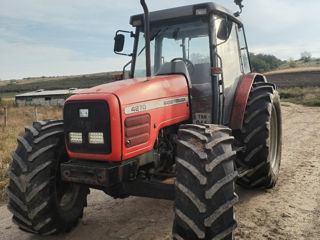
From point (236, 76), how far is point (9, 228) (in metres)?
3.64

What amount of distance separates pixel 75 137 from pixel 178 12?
2.13 m

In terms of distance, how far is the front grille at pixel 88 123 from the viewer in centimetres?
309

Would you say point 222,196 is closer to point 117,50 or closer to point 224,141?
point 224,141

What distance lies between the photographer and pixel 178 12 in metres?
4.29

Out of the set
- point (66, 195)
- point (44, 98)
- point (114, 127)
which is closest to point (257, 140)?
point (114, 127)

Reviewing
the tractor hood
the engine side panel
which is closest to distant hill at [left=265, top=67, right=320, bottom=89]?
the tractor hood

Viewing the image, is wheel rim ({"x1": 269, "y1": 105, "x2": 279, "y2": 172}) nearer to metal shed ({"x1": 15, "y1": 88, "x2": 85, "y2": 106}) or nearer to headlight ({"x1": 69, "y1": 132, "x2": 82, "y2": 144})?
headlight ({"x1": 69, "y1": 132, "x2": 82, "y2": 144})

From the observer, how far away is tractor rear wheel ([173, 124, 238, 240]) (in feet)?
9.05

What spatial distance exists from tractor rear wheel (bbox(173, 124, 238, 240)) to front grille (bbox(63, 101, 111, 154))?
0.70m

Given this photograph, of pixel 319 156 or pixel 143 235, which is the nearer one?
pixel 143 235

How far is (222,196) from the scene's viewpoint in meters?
2.84

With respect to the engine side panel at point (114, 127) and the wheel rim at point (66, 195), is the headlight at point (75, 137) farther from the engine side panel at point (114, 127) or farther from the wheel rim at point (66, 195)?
the wheel rim at point (66, 195)

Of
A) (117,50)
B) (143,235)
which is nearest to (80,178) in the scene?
(143,235)

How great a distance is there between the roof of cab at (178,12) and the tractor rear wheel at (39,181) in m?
1.92
